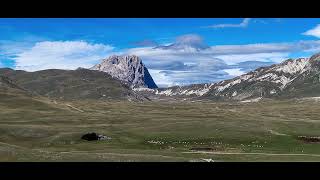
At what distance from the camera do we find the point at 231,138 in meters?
93.7
